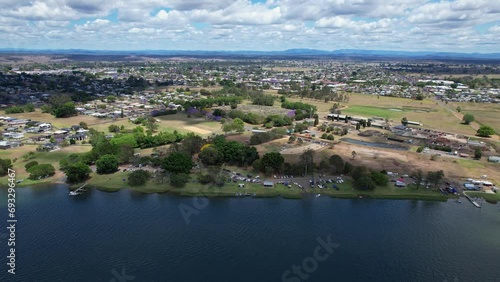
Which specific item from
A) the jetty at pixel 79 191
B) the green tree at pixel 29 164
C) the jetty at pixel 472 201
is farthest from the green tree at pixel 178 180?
the jetty at pixel 472 201

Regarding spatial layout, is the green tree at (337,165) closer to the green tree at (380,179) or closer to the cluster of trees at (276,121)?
the green tree at (380,179)

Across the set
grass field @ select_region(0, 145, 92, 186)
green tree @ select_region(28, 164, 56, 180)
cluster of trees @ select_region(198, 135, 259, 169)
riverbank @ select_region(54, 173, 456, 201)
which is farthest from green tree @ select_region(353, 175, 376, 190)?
green tree @ select_region(28, 164, 56, 180)

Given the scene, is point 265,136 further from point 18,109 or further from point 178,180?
point 18,109

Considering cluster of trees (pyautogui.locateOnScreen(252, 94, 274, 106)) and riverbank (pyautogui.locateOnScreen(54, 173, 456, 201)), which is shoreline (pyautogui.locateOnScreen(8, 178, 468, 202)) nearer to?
riverbank (pyautogui.locateOnScreen(54, 173, 456, 201))

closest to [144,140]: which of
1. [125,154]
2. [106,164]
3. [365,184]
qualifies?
[125,154]

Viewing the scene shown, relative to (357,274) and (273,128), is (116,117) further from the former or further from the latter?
(357,274)

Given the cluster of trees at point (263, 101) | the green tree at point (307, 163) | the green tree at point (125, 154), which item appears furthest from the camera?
the cluster of trees at point (263, 101)
